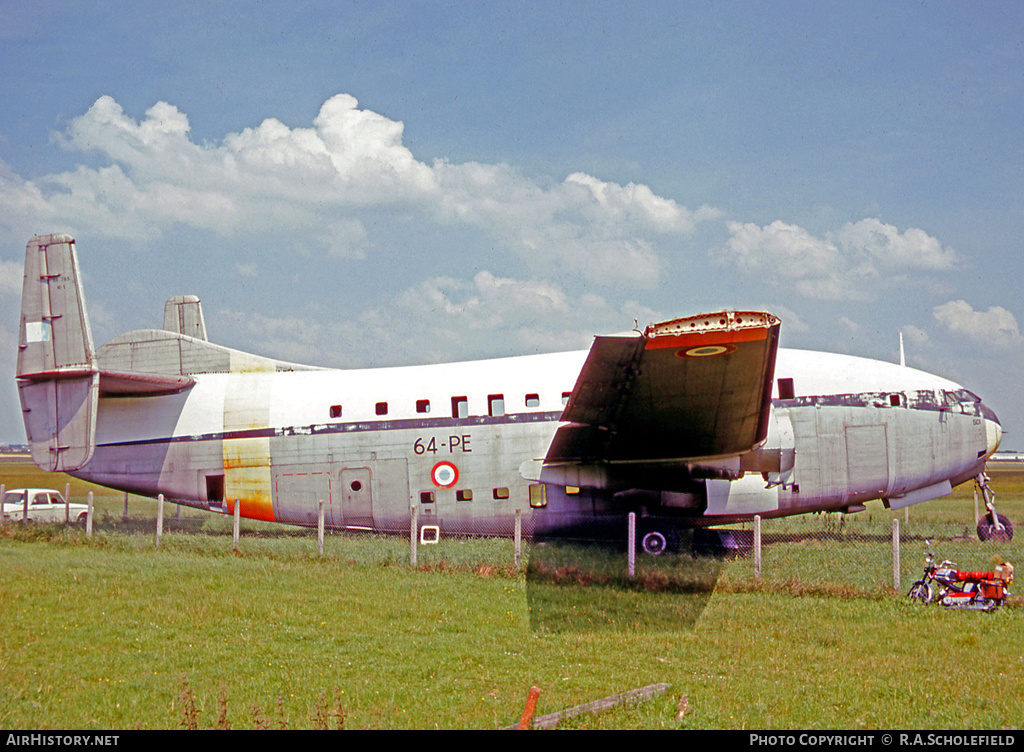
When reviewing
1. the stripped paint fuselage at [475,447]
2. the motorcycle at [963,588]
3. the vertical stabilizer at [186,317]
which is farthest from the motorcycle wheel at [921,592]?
the vertical stabilizer at [186,317]

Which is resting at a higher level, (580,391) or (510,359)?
(510,359)

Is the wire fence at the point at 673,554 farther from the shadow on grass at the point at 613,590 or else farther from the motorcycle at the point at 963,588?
the motorcycle at the point at 963,588

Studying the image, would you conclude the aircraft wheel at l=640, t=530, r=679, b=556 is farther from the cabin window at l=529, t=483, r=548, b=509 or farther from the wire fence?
the cabin window at l=529, t=483, r=548, b=509

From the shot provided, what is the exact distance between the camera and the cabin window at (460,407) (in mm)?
19891

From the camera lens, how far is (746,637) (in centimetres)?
1111

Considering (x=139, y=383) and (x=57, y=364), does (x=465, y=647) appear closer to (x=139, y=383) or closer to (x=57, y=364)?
(x=139, y=383)

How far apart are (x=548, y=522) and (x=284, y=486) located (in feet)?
23.7

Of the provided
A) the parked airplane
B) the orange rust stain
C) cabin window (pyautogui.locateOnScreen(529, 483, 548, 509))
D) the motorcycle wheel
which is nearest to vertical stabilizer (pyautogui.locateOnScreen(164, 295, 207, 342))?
the parked airplane

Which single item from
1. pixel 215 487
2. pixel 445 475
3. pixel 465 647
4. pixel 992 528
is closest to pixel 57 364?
pixel 215 487

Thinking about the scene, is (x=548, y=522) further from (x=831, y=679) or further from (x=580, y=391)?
(x=831, y=679)

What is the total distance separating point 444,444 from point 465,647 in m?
9.58

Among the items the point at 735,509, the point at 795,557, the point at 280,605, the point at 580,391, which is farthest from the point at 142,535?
the point at 795,557

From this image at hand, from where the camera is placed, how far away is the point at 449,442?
19812 millimetres
